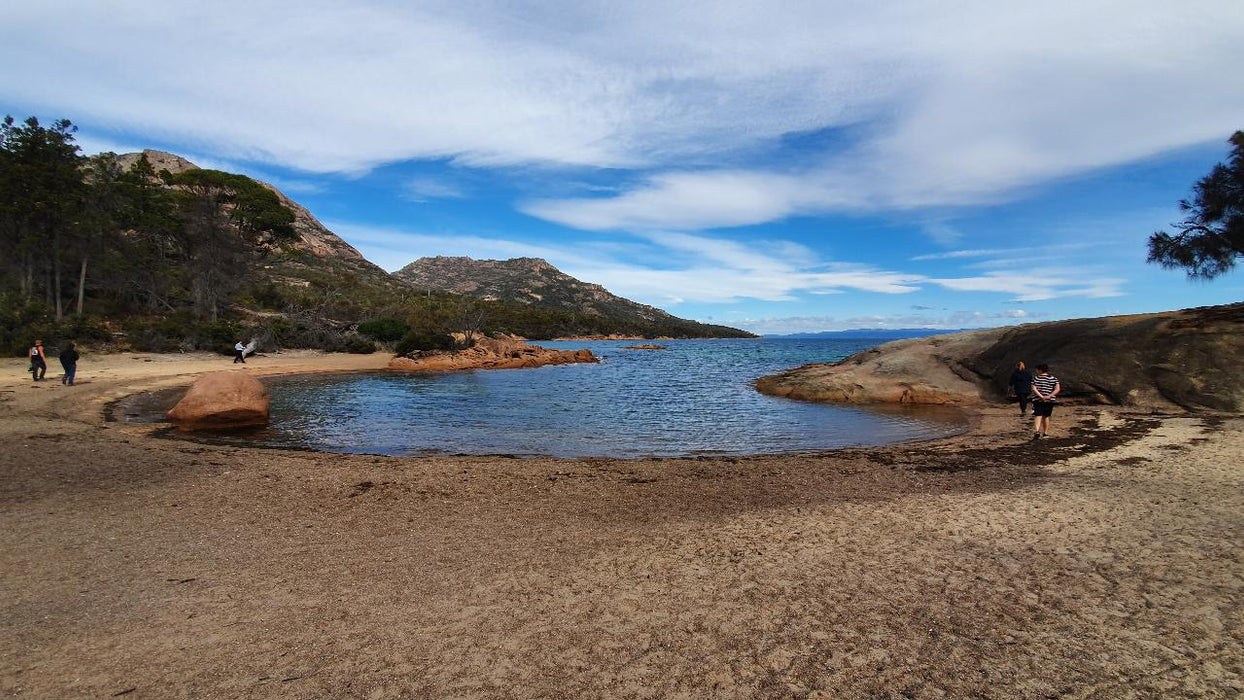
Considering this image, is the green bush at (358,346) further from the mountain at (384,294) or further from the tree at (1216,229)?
the tree at (1216,229)

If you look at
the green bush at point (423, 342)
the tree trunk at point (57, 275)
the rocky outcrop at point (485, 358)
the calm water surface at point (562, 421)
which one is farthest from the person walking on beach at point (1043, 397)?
the tree trunk at point (57, 275)

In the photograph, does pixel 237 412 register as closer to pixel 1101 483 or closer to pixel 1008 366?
pixel 1101 483

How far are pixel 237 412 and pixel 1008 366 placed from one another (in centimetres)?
2782

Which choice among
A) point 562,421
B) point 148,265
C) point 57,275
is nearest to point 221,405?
point 562,421

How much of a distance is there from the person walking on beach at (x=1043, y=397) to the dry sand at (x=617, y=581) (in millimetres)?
3181

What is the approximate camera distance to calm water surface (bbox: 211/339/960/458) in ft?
48.3

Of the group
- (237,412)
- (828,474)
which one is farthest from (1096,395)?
(237,412)

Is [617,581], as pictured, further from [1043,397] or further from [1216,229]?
[1216,229]

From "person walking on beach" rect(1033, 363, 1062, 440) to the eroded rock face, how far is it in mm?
21586

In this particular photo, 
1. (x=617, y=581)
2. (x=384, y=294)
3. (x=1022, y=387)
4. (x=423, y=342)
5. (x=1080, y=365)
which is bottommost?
(x=617, y=581)

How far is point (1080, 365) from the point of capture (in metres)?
20.2

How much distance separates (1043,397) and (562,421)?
13.8 m

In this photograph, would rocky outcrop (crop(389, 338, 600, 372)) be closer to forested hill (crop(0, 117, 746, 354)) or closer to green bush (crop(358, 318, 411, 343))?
forested hill (crop(0, 117, 746, 354))

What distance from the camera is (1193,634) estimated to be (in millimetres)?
4375
